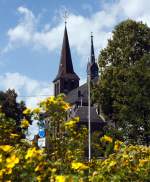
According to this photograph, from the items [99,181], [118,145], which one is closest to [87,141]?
[118,145]

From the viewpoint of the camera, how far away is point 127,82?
140 ft

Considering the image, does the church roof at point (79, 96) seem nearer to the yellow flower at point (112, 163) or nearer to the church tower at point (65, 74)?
the church tower at point (65, 74)

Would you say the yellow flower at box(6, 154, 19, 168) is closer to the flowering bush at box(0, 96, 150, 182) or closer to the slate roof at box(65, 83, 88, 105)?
the flowering bush at box(0, 96, 150, 182)

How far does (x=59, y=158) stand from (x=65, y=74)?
103m

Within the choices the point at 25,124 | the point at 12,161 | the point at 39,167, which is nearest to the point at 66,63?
the point at 25,124

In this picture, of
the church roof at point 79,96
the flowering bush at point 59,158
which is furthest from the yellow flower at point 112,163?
the church roof at point 79,96

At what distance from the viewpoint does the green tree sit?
4139cm

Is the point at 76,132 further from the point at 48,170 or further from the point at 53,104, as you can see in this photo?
the point at 48,170

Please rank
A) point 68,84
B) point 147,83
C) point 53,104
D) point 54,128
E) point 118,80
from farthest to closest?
point 68,84
point 118,80
point 147,83
point 54,128
point 53,104

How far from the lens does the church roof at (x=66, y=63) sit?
107 meters

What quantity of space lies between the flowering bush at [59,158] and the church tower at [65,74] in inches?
3931

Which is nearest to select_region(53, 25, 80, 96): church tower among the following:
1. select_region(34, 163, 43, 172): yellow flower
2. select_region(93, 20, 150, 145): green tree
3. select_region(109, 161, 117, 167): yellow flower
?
select_region(93, 20, 150, 145): green tree

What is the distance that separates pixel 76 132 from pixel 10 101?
54.6m

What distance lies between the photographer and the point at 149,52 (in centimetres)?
4669
